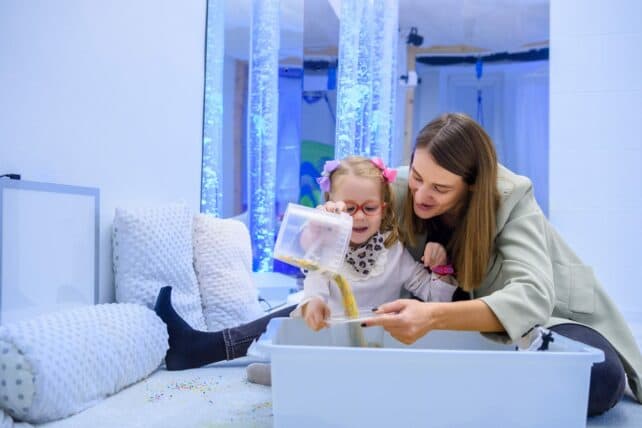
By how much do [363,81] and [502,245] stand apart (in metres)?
1.62

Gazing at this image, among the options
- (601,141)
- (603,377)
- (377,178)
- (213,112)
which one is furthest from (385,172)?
(601,141)

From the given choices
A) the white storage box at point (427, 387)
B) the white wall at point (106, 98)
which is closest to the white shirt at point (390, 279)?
the white storage box at point (427, 387)

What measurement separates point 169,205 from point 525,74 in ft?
6.66

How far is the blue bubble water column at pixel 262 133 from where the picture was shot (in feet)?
8.43

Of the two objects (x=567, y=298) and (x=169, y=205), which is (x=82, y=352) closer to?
(x=169, y=205)

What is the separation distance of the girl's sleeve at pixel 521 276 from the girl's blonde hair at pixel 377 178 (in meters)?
0.21

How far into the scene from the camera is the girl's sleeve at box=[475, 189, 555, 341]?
0.92m

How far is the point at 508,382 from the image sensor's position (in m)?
0.72

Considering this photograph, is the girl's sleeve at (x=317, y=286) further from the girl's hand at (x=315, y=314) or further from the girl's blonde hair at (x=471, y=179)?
the girl's blonde hair at (x=471, y=179)

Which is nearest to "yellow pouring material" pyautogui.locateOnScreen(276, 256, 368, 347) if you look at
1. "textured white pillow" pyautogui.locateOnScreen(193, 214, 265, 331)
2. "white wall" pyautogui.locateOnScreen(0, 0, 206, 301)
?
"white wall" pyautogui.locateOnScreen(0, 0, 206, 301)

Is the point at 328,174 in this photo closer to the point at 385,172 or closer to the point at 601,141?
the point at 385,172

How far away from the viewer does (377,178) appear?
3.92 feet

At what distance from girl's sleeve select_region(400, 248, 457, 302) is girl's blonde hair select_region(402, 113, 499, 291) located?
0.04m

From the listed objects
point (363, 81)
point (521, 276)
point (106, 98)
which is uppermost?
point (363, 81)
